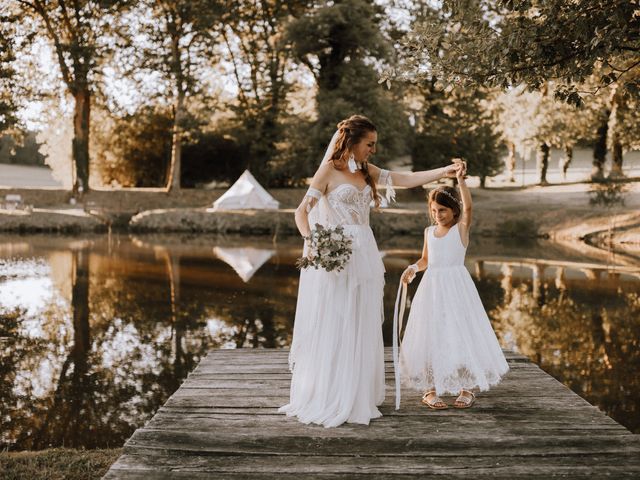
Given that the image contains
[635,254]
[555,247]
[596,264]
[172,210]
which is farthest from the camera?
[172,210]

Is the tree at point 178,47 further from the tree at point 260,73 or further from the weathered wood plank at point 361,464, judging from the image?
the weathered wood plank at point 361,464

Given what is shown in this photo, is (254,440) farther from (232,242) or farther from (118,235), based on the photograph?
(118,235)

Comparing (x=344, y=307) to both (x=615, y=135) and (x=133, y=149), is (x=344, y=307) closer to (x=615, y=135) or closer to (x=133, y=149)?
(x=615, y=135)

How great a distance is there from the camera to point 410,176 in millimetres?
5438

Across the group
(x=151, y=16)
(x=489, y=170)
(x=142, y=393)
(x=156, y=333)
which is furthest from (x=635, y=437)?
(x=151, y=16)

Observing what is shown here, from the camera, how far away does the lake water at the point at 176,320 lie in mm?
7664

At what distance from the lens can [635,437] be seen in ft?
15.1

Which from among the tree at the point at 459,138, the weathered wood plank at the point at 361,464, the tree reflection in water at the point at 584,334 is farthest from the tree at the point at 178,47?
the weathered wood plank at the point at 361,464

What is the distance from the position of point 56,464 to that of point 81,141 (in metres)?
30.6

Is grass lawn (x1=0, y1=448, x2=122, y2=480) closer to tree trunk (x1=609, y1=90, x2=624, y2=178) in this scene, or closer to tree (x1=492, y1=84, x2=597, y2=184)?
tree trunk (x1=609, y1=90, x2=624, y2=178)

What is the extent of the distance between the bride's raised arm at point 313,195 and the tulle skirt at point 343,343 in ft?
1.10

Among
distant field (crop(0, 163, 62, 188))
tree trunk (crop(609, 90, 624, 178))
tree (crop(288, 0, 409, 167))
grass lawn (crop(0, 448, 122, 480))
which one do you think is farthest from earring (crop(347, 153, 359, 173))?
distant field (crop(0, 163, 62, 188))

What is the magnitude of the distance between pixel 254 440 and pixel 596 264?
1779 centimetres

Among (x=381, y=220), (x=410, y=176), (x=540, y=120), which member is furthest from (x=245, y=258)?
(x=540, y=120)
